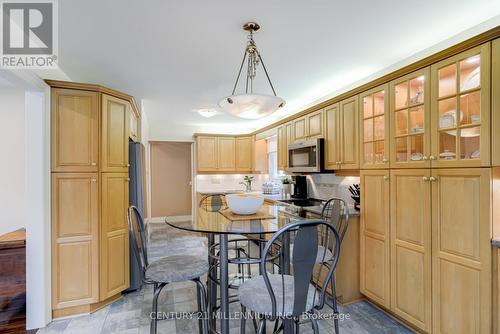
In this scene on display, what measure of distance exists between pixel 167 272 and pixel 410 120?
2.23 m

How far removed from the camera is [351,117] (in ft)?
9.39

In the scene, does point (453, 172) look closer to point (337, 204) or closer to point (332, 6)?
point (337, 204)

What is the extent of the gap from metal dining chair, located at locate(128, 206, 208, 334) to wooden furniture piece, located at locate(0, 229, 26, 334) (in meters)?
1.27

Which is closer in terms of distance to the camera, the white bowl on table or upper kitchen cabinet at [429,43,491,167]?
upper kitchen cabinet at [429,43,491,167]

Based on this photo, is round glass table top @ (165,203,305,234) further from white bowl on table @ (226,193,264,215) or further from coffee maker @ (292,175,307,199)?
coffee maker @ (292,175,307,199)

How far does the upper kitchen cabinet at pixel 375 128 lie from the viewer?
2395 millimetres

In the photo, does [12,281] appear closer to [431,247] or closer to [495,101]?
[431,247]

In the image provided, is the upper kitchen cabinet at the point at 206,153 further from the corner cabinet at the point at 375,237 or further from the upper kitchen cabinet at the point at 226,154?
the corner cabinet at the point at 375,237

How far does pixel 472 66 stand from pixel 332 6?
1.00 m

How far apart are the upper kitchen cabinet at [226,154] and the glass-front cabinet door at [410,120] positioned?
13.4 ft

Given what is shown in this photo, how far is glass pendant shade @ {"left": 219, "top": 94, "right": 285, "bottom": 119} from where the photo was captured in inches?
76.2

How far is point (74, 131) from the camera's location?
2.46 metres

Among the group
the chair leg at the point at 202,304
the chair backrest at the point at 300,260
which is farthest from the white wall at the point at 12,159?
the chair backrest at the point at 300,260

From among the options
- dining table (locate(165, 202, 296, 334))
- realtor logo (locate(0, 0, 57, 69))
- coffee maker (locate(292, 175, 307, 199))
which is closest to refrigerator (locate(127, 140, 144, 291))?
realtor logo (locate(0, 0, 57, 69))
